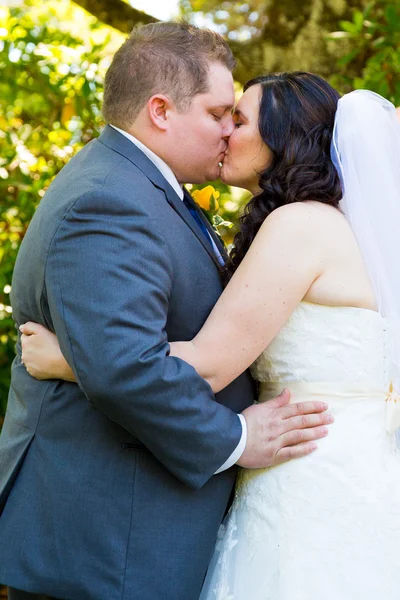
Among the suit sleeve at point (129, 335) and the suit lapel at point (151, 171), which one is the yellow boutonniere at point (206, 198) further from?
the suit sleeve at point (129, 335)

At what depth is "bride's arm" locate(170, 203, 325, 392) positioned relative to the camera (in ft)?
7.75

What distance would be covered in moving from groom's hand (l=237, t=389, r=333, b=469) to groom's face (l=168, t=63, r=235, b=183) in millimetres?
872

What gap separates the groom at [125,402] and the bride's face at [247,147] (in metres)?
Answer: 0.23

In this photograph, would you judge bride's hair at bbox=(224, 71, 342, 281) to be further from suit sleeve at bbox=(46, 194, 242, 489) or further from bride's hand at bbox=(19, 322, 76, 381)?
bride's hand at bbox=(19, 322, 76, 381)

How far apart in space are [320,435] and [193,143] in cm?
107

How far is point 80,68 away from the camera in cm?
448

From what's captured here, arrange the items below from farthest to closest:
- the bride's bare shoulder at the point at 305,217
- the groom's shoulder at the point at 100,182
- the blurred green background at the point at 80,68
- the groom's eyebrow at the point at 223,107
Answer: the blurred green background at the point at 80,68, the groom's eyebrow at the point at 223,107, the bride's bare shoulder at the point at 305,217, the groom's shoulder at the point at 100,182

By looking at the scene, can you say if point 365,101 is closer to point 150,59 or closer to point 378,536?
point 150,59

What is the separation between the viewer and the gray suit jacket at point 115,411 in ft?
7.02

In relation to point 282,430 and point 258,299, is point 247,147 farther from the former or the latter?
point 282,430

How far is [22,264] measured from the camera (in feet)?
8.14

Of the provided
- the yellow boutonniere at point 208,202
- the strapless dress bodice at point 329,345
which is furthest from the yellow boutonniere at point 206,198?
the strapless dress bodice at point 329,345

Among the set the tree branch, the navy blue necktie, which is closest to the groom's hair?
the navy blue necktie

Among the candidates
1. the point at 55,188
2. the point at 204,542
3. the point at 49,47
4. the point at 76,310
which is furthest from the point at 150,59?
the point at 49,47
